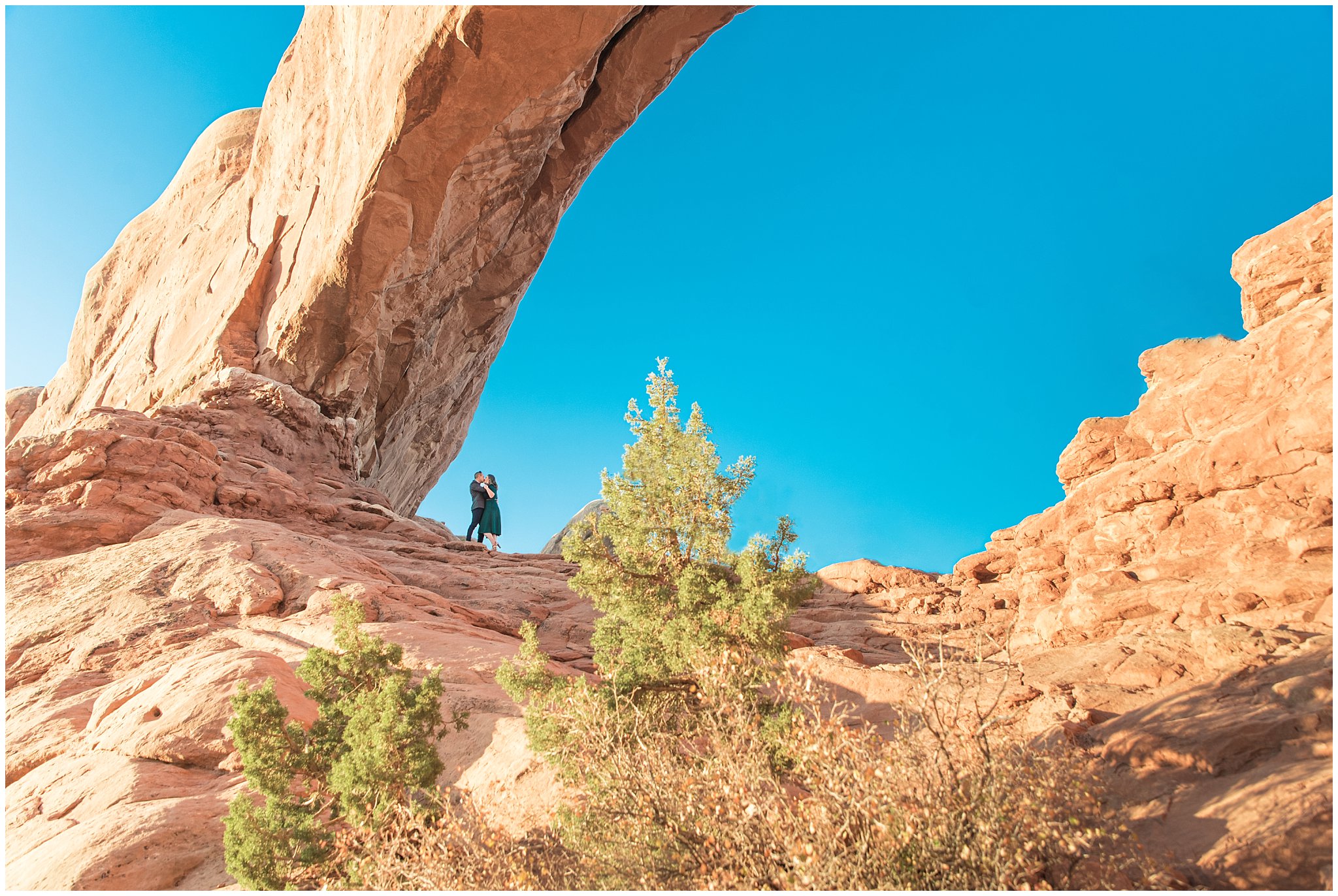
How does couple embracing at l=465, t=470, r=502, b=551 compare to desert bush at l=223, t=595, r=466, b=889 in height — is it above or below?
above

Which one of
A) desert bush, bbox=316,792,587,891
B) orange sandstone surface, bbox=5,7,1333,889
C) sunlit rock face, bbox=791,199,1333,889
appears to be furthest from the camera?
orange sandstone surface, bbox=5,7,1333,889

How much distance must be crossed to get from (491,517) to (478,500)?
3.09ft

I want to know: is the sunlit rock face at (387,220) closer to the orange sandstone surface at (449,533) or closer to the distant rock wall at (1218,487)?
the orange sandstone surface at (449,533)

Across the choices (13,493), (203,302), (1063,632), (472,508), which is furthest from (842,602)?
(203,302)

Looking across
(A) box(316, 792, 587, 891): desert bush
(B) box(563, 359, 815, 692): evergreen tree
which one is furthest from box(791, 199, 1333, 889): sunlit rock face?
(A) box(316, 792, 587, 891): desert bush

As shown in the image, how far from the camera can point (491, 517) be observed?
29.8 metres

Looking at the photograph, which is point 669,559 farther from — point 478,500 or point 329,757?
point 478,500

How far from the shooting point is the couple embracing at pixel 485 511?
29594mm

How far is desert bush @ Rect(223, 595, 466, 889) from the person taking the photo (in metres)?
7.09

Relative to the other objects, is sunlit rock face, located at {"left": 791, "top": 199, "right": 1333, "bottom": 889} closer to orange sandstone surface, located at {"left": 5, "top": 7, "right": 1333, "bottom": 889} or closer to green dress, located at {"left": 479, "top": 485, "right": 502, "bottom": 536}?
orange sandstone surface, located at {"left": 5, "top": 7, "right": 1333, "bottom": 889}

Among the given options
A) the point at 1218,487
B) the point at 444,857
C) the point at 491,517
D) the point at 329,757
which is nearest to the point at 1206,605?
the point at 1218,487

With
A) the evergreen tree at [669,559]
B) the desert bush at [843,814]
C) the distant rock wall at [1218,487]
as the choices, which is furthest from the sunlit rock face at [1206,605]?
the evergreen tree at [669,559]

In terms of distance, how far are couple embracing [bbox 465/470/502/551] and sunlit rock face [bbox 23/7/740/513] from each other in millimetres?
5541

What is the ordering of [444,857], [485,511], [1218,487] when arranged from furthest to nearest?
[485,511] < [1218,487] < [444,857]
